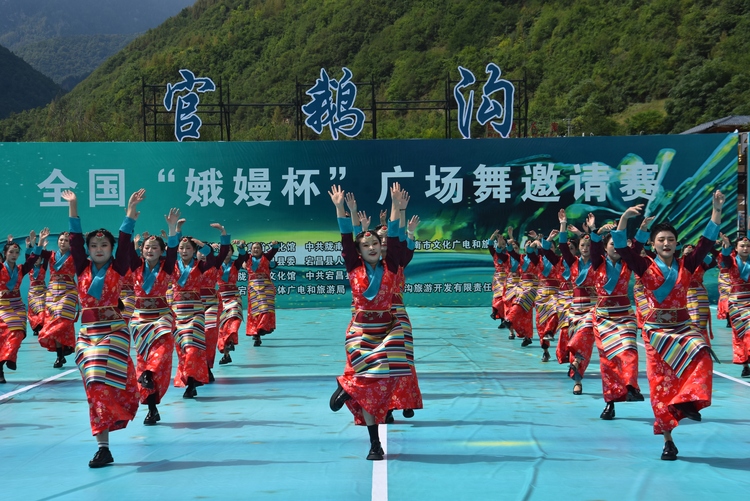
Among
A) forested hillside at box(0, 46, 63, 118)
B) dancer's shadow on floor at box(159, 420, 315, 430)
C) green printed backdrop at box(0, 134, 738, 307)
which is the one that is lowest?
dancer's shadow on floor at box(159, 420, 315, 430)

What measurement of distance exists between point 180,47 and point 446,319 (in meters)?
63.5

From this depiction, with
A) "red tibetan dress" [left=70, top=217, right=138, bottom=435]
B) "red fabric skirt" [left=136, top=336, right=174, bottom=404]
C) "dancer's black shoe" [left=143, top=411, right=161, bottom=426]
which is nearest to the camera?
"red tibetan dress" [left=70, top=217, right=138, bottom=435]

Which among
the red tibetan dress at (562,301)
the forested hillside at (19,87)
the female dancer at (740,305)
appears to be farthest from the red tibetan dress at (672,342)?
the forested hillside at (19,87)

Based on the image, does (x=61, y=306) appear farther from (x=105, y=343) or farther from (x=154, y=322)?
(x=105, y=343)

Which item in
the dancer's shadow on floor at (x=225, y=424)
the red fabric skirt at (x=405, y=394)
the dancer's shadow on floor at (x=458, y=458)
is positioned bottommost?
the dancer's shadow on floor at (x=225, y=424)

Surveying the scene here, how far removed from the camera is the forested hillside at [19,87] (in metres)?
70.2

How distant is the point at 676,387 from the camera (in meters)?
5.80

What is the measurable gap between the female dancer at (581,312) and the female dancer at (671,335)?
7.45 feet

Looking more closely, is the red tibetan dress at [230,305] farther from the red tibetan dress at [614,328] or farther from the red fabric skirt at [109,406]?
the red fabric skirt at [109,406]

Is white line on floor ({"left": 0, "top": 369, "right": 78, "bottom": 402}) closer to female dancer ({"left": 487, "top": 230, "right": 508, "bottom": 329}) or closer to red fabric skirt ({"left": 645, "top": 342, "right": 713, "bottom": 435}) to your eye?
red fabric skirt ({"left": 645, "top": 342, "right": 713, "bottom": 435})

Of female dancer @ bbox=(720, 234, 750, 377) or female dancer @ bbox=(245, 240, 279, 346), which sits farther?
female dancer @ bbox=(245, 240, 279, 346)

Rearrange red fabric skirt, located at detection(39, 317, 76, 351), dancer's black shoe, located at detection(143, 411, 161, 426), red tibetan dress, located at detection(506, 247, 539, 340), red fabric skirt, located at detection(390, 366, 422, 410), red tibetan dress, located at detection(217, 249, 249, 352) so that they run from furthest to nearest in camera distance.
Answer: red tibetan dress, located at detection(506, 247, 539, 340) → red tibetan dress, located at detection(217, 249, 249, 352) → red fabric skirt, located at detection(39, 317, 76, 351) → dancer's black shoe, located at detection(143, 411, 161, 426) → red fabric skirt, located at detection(390, 366, 422, 410)

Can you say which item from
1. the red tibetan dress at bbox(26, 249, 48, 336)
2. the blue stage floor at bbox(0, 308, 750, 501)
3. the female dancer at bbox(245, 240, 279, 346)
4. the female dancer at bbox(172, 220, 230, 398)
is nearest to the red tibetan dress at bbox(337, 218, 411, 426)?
the blue stage floor at bbox(0, 308, 750, 501)

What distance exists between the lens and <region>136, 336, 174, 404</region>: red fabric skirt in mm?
7141
